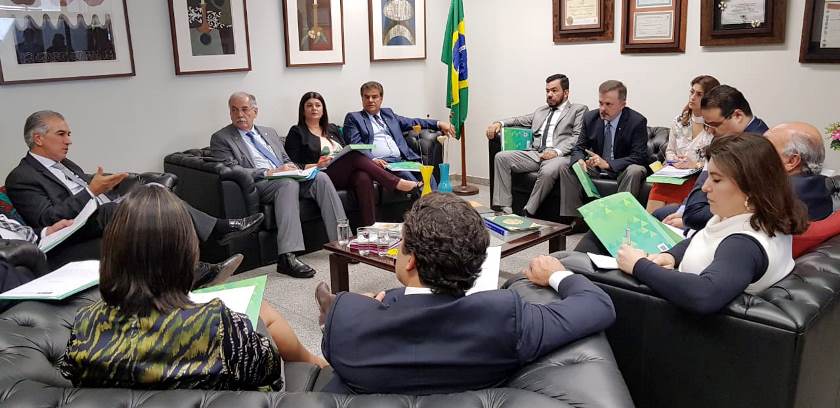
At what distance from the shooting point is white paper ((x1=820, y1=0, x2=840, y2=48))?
164 inches

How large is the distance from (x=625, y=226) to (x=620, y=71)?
121 inches

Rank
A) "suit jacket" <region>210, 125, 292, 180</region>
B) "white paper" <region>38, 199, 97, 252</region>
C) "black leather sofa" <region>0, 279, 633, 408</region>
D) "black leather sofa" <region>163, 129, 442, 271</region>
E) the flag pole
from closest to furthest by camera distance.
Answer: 1. "black leather sofa" <region>0, 279, 633, 408</region>
2. "white paper" <region>38, 199, 97, 252</region>
3. "black leather sofa" <region>163, 129, 442, 271</region>
4. "suit jacket" <region>210, 125, 292, 180</region>
5. the flag pole

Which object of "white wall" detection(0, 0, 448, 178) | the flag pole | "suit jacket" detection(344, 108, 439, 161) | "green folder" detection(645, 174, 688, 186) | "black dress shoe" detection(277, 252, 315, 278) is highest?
"white wall" detection(0, 0, 448, 178)

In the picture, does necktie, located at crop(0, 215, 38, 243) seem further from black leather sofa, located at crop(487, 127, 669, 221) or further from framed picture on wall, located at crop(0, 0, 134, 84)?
black leather sofa, located at crop(487, 127, 669, 221)

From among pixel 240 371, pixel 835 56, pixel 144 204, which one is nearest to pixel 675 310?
pixel 240 371

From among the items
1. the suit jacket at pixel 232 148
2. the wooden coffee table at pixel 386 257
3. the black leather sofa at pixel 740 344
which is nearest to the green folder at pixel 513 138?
the wooden coffee table at pixel 386 257

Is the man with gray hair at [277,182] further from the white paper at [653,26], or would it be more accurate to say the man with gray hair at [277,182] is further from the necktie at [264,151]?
the white paper at [653,26]

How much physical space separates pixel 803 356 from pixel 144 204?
177 cm

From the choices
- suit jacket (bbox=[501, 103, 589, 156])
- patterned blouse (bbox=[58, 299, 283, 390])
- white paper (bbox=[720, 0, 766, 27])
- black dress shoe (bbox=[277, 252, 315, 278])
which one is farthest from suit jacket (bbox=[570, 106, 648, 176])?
patterned blouse (bbox=[58, 299, 283, 390])

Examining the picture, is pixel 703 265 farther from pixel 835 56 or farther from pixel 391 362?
pixel 835 56

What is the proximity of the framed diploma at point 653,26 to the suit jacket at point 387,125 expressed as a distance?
1.81m

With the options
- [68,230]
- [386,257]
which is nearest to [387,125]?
[386,257]

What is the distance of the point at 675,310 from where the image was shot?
6.27 ft

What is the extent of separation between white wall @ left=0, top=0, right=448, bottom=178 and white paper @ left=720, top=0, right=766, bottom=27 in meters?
3.01
